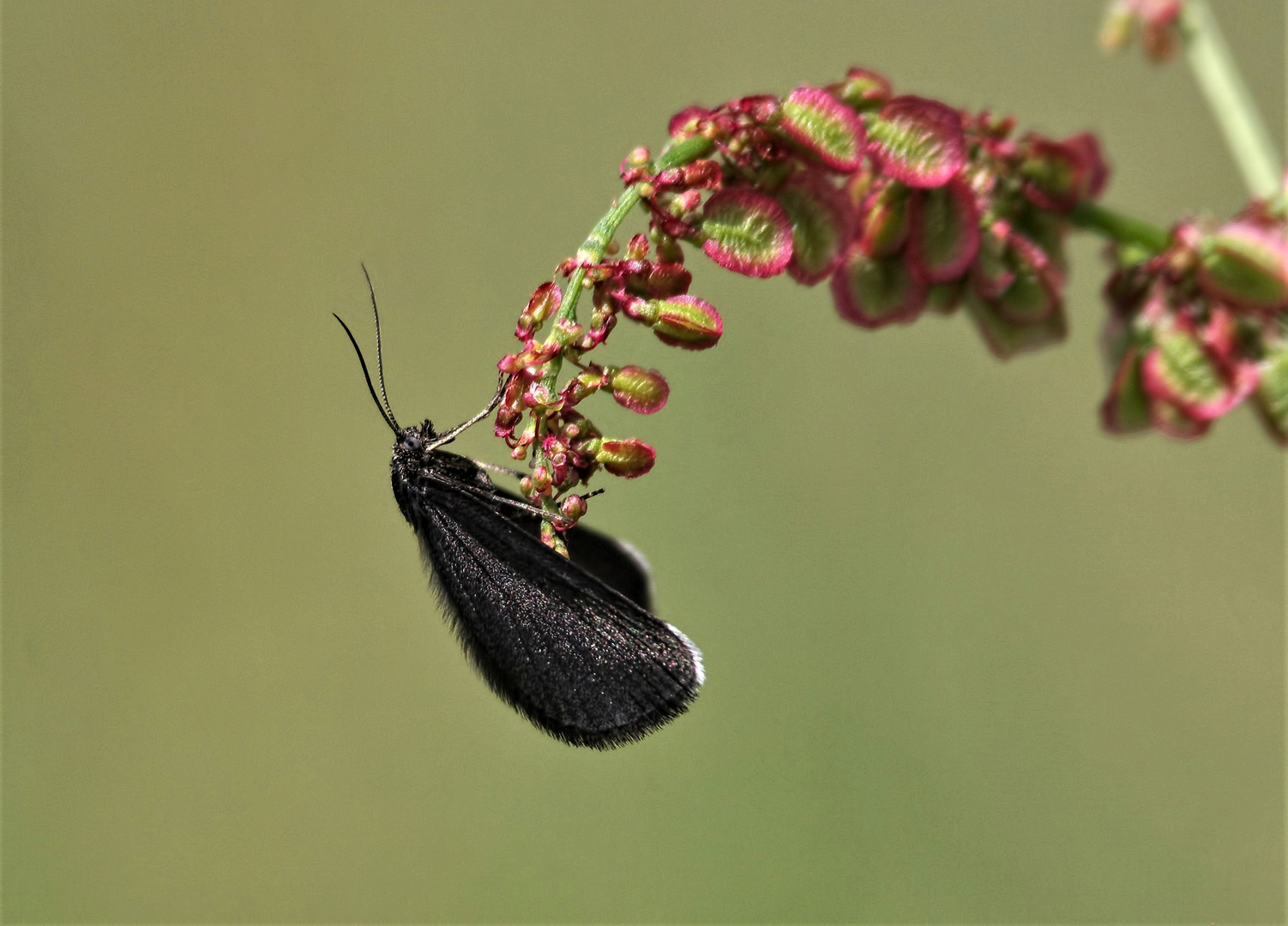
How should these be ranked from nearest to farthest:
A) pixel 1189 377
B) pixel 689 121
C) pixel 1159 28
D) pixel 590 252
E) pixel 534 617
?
pixel 590 252
pixel 689 121
pixel 1189 377
pixel 534 617
pixel 1159 28

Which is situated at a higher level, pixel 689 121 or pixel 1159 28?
pixel 1159 28

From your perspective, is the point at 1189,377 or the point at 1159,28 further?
the point at 1159,28

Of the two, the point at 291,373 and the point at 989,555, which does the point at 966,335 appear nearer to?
the point at 989,555

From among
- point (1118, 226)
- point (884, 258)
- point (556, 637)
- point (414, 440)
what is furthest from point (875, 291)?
point (414, 440)

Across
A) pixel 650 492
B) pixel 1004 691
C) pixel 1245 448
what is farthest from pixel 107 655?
pixel 1245 448

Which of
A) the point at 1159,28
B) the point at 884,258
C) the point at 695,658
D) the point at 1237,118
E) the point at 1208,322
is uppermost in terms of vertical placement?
the point at 1159,28

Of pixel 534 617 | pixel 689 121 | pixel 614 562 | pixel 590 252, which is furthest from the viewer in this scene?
pixel 614 562

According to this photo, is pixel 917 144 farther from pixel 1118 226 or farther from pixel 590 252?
pixel 590 252

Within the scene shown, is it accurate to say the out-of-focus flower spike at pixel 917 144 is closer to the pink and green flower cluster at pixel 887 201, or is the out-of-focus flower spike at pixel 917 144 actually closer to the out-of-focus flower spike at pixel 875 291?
the pink and green flower cluster at pixel 887 201
